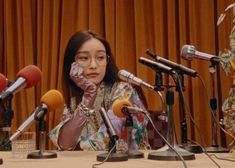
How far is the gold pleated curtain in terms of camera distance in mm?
2869

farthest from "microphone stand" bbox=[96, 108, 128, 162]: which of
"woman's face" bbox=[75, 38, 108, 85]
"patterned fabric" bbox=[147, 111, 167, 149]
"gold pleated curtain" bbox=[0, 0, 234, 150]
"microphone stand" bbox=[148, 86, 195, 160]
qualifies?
"gold pleated curtain" bbox=[0, 0, 234, 150]

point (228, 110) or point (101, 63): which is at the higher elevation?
point (101, 63)

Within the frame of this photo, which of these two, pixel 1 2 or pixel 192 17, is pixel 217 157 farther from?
pixel 1 2

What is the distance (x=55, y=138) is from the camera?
210 centimetres

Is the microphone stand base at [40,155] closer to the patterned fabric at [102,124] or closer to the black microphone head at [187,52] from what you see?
the patterned fabric at [102,124]

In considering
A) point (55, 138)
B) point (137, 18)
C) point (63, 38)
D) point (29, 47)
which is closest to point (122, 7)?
point (137, 18)

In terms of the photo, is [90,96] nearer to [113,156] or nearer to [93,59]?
[93,59]

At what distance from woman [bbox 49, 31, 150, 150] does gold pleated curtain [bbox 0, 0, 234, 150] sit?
568 millimetres

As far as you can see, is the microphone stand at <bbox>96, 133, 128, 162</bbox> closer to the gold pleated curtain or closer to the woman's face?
the woman's face

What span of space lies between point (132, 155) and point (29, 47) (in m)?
1.89

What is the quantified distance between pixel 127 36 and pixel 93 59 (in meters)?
0.81

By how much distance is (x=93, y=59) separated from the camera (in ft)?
7.51

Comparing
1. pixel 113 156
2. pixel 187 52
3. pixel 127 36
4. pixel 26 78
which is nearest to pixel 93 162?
pixel 113 156

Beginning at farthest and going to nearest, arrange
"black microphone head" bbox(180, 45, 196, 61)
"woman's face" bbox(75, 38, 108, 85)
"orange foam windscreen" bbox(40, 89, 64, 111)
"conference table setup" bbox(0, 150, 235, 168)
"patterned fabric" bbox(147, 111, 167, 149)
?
"patterned fabric" bbox(147, 111, 167, 149) < "woman's face" bbox(75, 38, 108, 85) < "black microphone head" bbox(180, 45, 196, 61) < "orange foam windscreen" bbox(40, 89, 64, 111) < "conference table setup" bbox(0, 150, 235, 168)
